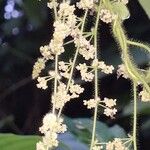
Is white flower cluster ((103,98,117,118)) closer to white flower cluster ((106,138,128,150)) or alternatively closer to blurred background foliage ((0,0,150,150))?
white flower cluster ((106,138,128,150))

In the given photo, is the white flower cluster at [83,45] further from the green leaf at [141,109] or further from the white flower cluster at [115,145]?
the green leaf at [141,109]

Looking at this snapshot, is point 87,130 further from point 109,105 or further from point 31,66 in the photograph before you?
point 31,66

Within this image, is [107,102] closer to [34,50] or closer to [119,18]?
[119,18]

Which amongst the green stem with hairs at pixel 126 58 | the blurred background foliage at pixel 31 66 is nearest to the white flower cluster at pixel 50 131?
the green stem with hairs at pixel 126 58

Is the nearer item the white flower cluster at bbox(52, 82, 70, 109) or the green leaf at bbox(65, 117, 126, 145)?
the white flower cluster at bbox(52, 82, 70, 109)

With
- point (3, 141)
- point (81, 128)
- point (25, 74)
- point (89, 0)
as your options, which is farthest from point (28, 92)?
point (89, 0)

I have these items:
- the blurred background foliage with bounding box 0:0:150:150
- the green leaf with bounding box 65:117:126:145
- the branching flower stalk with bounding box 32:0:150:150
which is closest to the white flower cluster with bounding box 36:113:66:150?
the branching flower stalk with bounding box 32:0:150:150
